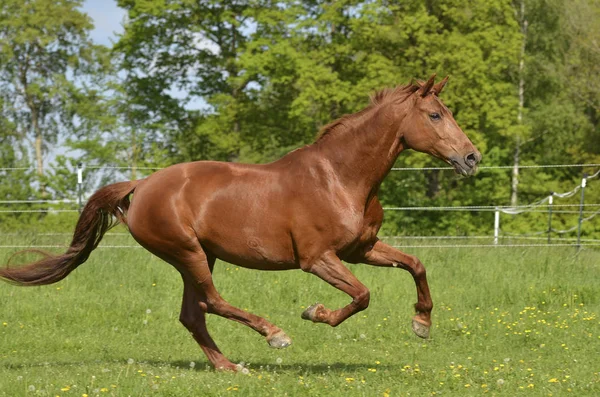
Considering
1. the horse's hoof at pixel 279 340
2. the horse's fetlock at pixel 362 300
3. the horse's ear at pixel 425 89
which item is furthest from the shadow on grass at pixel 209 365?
the horse's ear at pixel 425 89

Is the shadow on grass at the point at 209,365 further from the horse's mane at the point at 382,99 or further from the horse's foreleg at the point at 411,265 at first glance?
the horse's mane at the point at 382,99

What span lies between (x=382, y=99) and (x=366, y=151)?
0.49m

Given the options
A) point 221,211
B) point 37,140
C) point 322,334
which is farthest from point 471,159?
point 37,140

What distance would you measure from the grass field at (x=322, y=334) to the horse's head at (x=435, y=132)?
1730mm

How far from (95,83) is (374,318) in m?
→ 33.7

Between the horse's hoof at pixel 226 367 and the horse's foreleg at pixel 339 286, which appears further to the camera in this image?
the horse's hoof at pixel 226 367

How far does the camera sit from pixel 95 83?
41875 mm

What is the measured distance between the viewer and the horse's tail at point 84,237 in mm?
7969

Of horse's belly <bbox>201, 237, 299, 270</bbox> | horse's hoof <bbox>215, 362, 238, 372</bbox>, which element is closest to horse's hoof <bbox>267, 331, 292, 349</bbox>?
horse's belly <bbox>201, 237, 299, 270</bbox>

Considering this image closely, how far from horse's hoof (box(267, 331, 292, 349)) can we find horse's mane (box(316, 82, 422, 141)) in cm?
165

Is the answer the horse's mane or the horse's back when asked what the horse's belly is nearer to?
the horse's back

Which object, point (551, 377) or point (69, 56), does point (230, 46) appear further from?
point (551, 377)

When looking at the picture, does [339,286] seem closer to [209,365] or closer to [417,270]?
[417,270]

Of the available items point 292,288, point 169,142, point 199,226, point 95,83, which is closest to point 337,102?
point 169,142
